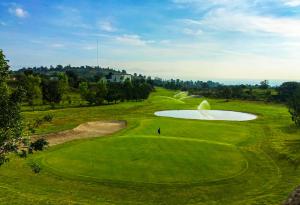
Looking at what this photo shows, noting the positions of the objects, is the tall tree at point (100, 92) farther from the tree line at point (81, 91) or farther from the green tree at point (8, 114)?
the green tree at point (8, 114)

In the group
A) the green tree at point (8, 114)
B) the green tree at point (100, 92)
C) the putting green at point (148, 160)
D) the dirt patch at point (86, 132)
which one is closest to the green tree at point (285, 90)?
the green tree at point (100, 92)

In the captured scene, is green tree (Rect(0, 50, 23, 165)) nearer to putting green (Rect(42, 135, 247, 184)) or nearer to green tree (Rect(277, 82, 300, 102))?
putting green (Rect(42, 135, 247, 184))

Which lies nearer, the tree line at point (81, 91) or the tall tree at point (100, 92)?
the tree line at point (81, 91)

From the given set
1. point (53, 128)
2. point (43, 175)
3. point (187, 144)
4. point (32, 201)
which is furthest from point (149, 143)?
point (53, 128)

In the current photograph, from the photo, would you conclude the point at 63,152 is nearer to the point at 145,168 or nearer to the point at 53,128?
the point at 145,168

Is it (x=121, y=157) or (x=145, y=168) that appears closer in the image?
(x=145, y=168)

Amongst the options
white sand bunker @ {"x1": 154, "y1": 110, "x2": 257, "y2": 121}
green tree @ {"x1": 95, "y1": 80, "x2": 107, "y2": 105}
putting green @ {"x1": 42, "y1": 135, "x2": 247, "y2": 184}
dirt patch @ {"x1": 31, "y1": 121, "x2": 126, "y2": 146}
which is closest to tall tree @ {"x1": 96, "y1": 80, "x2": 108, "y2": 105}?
green tree @ {"x1": 95, "y1": 80, "x2": 107, "y2": 105}
